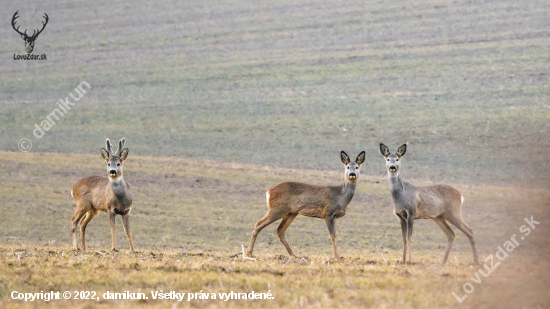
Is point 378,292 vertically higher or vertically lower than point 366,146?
lower

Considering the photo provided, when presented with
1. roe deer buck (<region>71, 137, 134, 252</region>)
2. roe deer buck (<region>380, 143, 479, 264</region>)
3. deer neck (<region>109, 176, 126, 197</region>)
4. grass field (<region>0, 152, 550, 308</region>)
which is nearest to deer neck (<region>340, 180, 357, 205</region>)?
roe deer buck (<region>380, 143, 479, 264</region>)

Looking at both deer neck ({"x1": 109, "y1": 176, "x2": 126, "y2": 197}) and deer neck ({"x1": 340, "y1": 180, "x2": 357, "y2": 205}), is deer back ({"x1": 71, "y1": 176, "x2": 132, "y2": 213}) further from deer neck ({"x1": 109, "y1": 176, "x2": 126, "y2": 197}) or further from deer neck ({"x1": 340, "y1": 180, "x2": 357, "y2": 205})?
deer neck ({"x1": 340, "y1": 180, "x2": 357, "y2": 205})

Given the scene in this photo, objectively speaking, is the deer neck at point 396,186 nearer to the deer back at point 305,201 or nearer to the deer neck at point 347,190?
the deer neck at point 347,190

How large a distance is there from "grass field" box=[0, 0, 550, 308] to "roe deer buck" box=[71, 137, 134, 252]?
744mm

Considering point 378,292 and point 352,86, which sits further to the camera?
point 352,86

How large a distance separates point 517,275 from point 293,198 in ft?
15.4

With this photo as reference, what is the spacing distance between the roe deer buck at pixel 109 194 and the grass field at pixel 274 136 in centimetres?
74

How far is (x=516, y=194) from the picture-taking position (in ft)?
87.6

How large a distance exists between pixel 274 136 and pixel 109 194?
27.4 m

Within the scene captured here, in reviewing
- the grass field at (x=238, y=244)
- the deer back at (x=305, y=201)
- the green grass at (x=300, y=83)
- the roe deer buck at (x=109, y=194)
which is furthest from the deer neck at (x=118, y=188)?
the green grass at (x=300, y=83)

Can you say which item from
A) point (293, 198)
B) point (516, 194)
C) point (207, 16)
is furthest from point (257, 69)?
point (293, 198)

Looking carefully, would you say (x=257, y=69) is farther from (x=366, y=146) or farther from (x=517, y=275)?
(x=517, y=275)

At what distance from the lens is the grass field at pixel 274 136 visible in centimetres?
1034

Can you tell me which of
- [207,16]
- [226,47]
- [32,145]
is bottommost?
[32,145]
